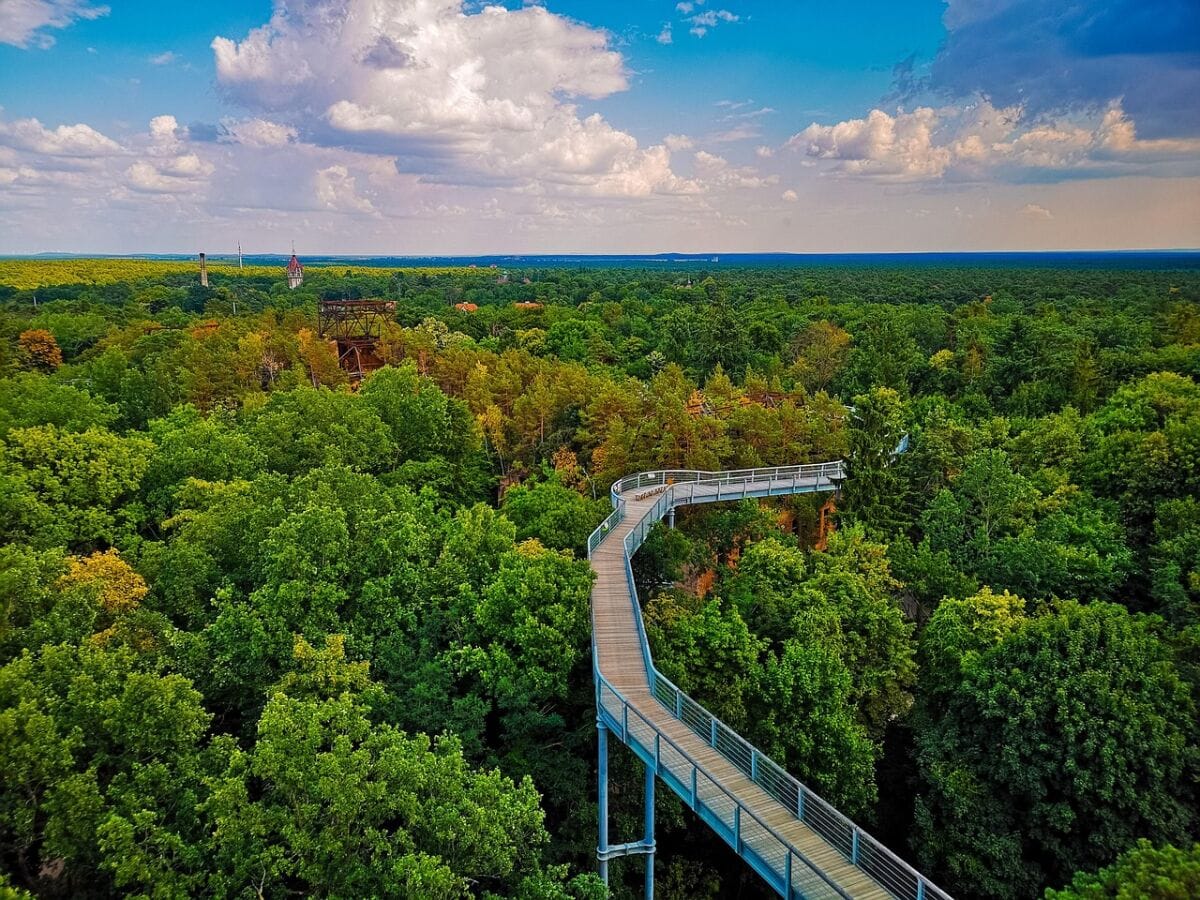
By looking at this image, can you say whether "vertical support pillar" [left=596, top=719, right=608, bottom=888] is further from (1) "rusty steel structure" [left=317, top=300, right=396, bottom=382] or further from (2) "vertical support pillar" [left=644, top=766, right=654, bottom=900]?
(1) "rusty steel structure" [left=317, top=300, right=396, bottom=382]

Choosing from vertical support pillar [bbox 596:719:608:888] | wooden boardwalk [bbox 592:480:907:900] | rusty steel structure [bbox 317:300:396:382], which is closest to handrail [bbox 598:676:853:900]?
wooden boardwalk [bbox 592:480:907:900]

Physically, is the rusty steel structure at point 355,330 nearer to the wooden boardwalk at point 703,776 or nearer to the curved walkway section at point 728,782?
the curved walkway section at point 728,782

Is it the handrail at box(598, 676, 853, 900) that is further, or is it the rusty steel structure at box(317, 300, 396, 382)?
the rusty steel structure at box(317, 300, 396, 382)

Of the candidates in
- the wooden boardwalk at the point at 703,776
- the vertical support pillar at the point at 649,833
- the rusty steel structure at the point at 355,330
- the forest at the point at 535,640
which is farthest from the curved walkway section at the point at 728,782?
the rusty steel structure at the point at 355,330

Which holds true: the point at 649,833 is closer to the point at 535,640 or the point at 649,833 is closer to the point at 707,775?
the point at 707,775

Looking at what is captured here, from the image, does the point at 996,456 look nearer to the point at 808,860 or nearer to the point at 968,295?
the point at 808,860

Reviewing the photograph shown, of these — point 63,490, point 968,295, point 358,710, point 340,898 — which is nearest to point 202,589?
Answer: point 63,490
